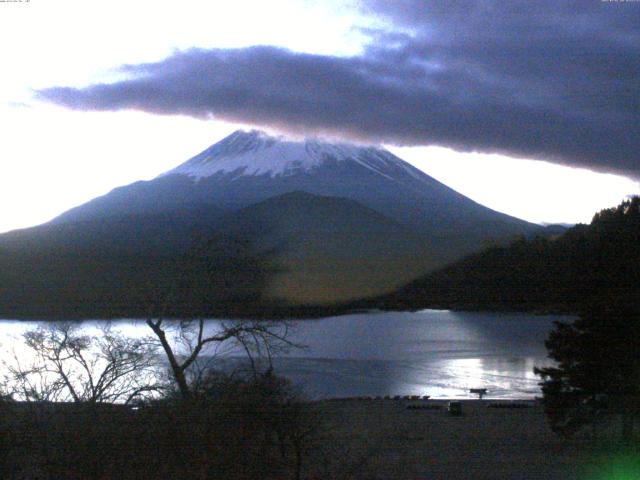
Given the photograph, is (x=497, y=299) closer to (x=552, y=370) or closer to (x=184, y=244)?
(x=552, y=370)

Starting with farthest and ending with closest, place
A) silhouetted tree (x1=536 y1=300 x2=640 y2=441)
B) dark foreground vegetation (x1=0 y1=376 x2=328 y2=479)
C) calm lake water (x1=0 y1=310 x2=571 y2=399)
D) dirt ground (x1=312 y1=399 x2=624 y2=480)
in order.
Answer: calm lake water (x1=0 y1=310 x2=571 y2=399), silhouetted tree (x1=536 y1=300 x2=640 y2=441), dirt ground (x1=312 y1=399 x2=624 y2=480), dark foreground vegetation (x1=0 y1=376 x2=328 y2=479)

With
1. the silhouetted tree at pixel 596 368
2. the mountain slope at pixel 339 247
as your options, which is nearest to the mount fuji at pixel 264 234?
the mountain slope at pixel 339 247

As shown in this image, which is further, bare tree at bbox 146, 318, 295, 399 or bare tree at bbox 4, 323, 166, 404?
bare tree at bbox 146, 318, 295, 399

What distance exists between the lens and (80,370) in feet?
26.4

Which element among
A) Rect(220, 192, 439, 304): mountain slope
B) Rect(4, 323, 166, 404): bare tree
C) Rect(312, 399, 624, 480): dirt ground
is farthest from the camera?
Rect(220, 192, 439, 304): mountain slope

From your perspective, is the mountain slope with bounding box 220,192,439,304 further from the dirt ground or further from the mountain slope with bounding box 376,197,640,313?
the dirt ground

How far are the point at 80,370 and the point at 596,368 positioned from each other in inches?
312

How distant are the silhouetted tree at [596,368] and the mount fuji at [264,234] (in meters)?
4.50

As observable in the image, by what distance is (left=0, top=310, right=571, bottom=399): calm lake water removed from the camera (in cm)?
1828

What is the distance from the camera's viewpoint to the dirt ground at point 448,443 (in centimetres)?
960

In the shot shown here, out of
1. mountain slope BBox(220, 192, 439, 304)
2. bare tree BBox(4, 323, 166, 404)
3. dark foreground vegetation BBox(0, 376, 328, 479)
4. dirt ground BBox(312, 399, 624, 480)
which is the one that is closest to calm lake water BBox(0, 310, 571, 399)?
mountain slope BBox(220, 192, 439, 304)

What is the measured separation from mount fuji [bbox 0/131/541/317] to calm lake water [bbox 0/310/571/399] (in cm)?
126

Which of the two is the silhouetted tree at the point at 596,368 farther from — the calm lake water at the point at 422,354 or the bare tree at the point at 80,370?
the bare tree at the point at 80,370

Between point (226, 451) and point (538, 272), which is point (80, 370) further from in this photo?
point (538, 272)
